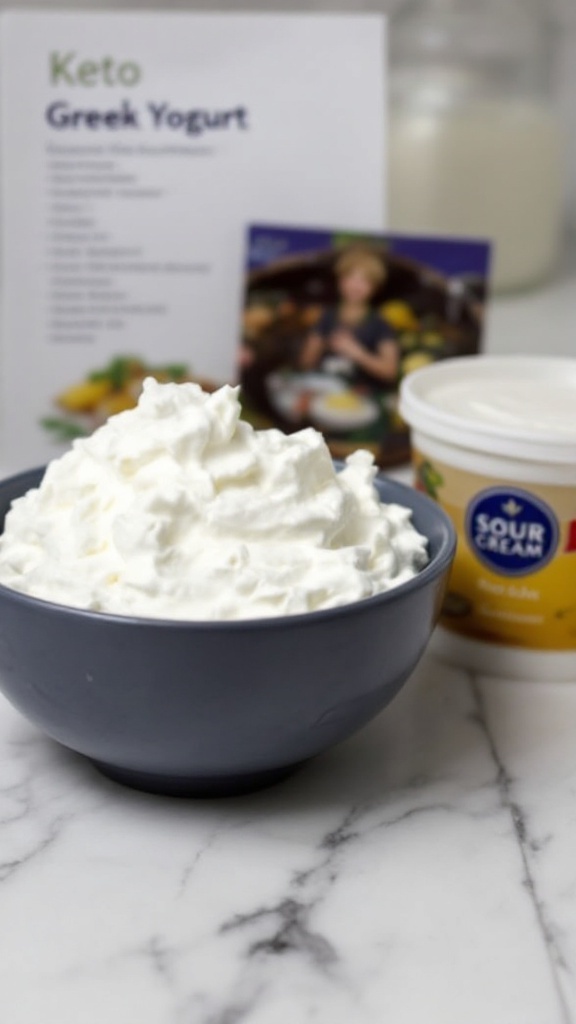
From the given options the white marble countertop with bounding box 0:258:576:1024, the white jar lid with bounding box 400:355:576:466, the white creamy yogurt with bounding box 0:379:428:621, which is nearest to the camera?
the white marble countertop with bounding box 0:258:576:1024

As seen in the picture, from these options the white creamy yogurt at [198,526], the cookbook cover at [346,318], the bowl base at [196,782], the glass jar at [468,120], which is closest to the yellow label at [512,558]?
the white creamy yogurt at [198,526]

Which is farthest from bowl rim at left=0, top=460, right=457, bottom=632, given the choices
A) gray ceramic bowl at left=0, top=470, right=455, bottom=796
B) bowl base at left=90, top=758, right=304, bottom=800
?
bowl base at left=90, top=758, right=304, bottom=800

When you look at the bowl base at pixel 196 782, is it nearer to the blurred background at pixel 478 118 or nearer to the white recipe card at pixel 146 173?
the white recipe card at pixel 146 173

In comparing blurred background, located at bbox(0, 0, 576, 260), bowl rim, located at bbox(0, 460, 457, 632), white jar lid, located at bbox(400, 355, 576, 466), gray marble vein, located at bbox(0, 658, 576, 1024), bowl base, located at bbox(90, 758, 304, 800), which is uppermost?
blurred background, located at bbox(0, 0, 576, 260)

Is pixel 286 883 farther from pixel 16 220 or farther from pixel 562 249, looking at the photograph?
pixel 562 249

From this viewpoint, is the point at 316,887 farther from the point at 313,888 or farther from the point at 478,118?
the point at 478,118

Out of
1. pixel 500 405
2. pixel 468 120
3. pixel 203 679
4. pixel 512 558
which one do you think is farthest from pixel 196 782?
pixel 468 120

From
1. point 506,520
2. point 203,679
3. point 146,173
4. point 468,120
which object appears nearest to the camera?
point 203,679

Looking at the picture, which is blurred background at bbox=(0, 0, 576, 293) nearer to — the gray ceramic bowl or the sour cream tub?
the sour cream tub
